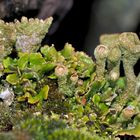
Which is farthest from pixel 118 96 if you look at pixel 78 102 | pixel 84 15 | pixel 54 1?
pixel 84 15

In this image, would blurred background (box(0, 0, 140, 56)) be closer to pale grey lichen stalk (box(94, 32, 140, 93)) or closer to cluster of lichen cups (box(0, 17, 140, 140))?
cluster of lichen cups (box(0, 17, 140, 140))

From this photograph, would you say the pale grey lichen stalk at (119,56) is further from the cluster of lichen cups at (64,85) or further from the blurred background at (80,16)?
the blurred background at (80,16)

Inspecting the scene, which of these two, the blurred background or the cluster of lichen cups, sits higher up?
the blurred background

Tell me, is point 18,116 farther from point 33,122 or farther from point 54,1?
point 54,1

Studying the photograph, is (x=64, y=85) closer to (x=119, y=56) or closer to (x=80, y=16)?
(x=119, y=56)

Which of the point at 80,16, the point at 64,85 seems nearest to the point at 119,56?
the point at 64,85

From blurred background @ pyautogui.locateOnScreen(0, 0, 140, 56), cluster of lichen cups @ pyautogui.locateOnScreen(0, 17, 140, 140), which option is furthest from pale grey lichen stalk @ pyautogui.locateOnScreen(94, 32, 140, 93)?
A: blurred background @ pyautogui.locateOnScreen(0, 0, 140, 56)

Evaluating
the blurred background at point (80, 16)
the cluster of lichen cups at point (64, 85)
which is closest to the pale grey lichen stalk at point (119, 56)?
the cluster of lichen cups at point (64, 85)
